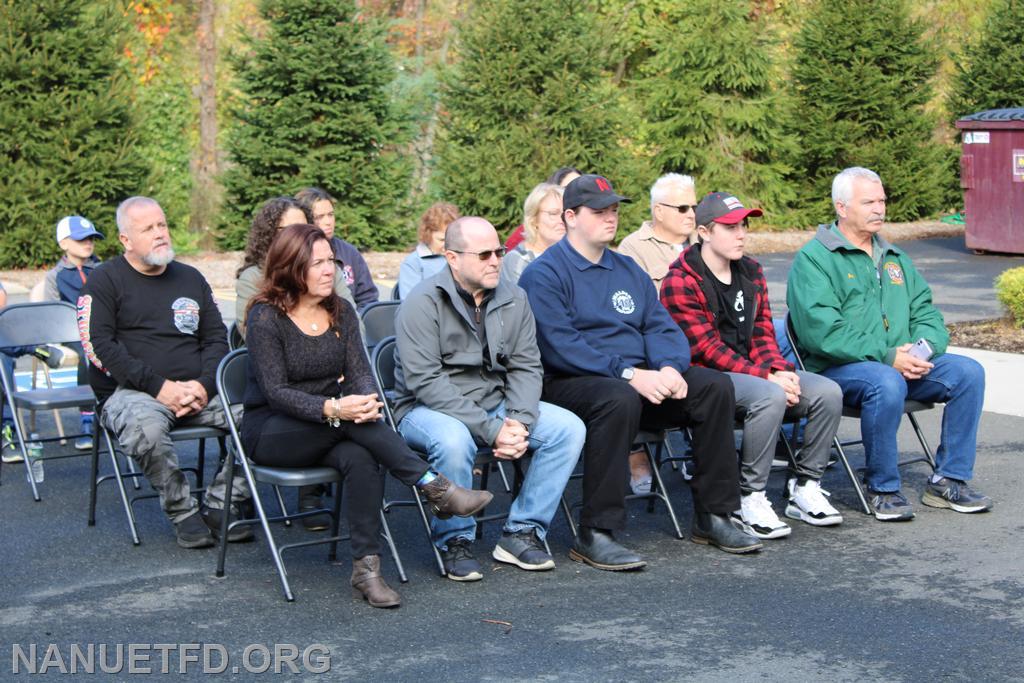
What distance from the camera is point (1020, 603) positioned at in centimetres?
551

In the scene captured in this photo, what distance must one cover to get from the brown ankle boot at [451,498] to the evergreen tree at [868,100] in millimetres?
21451

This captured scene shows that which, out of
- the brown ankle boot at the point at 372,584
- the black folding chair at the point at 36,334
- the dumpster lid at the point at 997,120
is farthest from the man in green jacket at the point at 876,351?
the dumpster lid at the point at 997,120

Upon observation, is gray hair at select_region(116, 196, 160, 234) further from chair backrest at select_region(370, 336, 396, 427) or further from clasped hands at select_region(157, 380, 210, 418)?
chair backrest at select_region(370, 336, 396, 427)

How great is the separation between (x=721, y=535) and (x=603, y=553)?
0.63 metres

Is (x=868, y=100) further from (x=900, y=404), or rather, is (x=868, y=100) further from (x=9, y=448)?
(x=9, y=448)

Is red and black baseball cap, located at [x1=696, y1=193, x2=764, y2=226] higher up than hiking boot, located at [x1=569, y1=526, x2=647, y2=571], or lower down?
higher up

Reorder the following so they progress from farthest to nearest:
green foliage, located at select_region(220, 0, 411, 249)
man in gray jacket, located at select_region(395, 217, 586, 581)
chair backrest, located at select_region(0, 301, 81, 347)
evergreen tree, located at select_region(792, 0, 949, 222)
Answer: evergreen tree, located at select_region(792, 0, 949, 222), green foliage, located at select_region(220, 0, 411, 249), chair backrest, located at select_region(0, 301, 81, 347), man in gray jacket, located at select_region(395, 217, 586, 581)

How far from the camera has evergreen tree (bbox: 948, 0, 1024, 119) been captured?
25.3 metres

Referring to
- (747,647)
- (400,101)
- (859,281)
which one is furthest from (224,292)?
(747,647)

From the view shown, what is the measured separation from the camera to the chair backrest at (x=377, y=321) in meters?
7.96

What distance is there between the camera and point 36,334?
8.16 m

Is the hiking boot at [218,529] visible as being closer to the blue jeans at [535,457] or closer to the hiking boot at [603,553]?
the blue jeans at [535,457]

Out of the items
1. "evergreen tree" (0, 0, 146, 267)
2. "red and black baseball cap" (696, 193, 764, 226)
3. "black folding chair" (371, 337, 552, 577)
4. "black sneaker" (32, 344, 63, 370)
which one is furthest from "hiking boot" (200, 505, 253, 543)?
"evergreen tree" (0, 0, 146, 267)

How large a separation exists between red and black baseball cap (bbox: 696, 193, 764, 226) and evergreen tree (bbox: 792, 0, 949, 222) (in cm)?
1974
